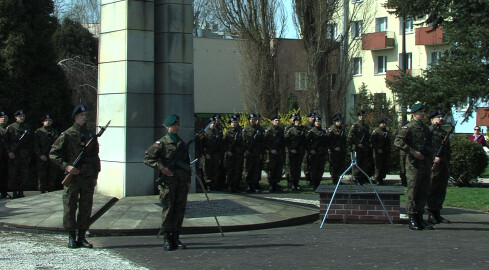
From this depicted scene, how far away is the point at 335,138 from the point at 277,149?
6.15 ft

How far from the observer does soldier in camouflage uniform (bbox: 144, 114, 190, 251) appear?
954 centimetres

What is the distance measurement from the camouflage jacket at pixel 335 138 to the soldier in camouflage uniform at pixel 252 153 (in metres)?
2.07

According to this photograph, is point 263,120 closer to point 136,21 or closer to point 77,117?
point 136,21

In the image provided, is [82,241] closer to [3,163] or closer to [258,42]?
[3,163]

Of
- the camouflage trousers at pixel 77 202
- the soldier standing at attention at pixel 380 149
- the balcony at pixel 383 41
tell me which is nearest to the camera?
the camouflage trousers at pixel 77 202

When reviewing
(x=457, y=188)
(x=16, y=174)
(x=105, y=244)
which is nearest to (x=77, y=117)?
(x=105, y=244)

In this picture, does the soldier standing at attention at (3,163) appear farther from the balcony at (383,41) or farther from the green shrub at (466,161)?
the balcony at (383,41)

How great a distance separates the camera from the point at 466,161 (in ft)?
64.2

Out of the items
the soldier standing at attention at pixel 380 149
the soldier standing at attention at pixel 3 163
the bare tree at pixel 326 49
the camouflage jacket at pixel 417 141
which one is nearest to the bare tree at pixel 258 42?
the bare tree at pixel 326 49

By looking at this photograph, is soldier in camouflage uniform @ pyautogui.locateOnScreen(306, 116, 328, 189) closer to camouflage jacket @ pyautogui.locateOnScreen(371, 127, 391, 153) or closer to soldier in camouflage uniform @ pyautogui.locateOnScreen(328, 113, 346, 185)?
soldier in camouflage uniform @ pyautogui.locateOnScreen(328, 113, 346, 185)

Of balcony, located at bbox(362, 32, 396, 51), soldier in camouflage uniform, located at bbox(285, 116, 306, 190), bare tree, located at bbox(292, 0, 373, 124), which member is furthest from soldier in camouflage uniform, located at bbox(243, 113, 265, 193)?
balcony, located at bbox(362, 32, 396, 51)

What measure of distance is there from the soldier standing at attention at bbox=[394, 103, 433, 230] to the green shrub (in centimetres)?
852

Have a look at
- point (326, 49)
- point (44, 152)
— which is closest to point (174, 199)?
point (44, 152)

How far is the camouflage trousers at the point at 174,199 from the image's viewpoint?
9539mm
